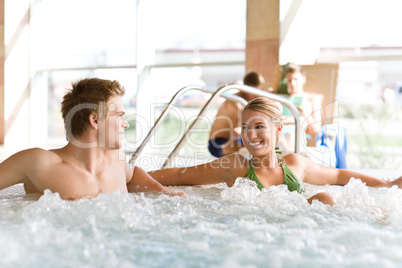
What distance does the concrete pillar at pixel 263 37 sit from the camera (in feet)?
17.7

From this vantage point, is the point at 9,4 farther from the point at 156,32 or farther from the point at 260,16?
the point at 260,16

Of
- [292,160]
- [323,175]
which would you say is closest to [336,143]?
[323,175]

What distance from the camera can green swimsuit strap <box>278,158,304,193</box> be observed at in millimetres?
2299

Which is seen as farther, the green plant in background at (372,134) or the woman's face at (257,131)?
the green plant in background at (372,134)

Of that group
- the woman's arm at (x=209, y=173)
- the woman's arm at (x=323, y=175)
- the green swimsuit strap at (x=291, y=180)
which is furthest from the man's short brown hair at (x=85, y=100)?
the woman's arm at (x=323, y=175)

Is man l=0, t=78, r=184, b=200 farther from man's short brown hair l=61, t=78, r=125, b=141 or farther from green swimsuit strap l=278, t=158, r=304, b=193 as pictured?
green swimsuit strap l=278, t=158, r=304, b=193

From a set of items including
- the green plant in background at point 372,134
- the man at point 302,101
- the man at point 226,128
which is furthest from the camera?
the green plant in background at point 372,134

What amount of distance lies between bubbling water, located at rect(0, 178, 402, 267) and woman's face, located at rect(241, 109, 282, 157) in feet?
0.63

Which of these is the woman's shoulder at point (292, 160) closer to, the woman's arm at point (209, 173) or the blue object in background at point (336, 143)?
the woman's arm at point (209, 173)

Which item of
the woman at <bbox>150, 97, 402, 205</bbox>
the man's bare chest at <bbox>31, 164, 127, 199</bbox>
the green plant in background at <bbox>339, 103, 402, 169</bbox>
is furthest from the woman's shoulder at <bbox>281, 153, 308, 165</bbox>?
the green plant in background at <bbox>339, 103, 402, 169</bbox>

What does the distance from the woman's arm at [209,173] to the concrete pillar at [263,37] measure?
2999 millimetres

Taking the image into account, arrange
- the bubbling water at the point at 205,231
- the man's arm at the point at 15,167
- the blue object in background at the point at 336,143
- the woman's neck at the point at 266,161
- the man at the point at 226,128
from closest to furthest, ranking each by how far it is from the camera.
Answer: the bubbling water at the point at 205,231
the man's arm at the point at 15,167
the woman's neck at the point at 266,161
the blue object in background at the point at 336,143
the man at the point at 226,128

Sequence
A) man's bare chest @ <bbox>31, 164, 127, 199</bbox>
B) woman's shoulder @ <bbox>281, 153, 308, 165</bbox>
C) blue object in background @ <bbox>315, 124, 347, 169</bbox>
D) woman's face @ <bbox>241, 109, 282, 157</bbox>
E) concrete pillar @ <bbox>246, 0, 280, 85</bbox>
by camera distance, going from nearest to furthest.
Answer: man's bare chest @ <bbox>31, 164, 127, 199</bbox>
woman's face @ <bbox>241, 109, 282, 157</bbox>
woman's shoulder @ <bbox>281, 153, 308, 165</bbox>
blue object in background @ <bbox>315, 124, 347, 169</bbox>
concrete pillar @ <bbox>246, 0, 280, 85</bbox>

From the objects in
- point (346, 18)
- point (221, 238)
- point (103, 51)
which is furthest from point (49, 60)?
point (221, 238)
